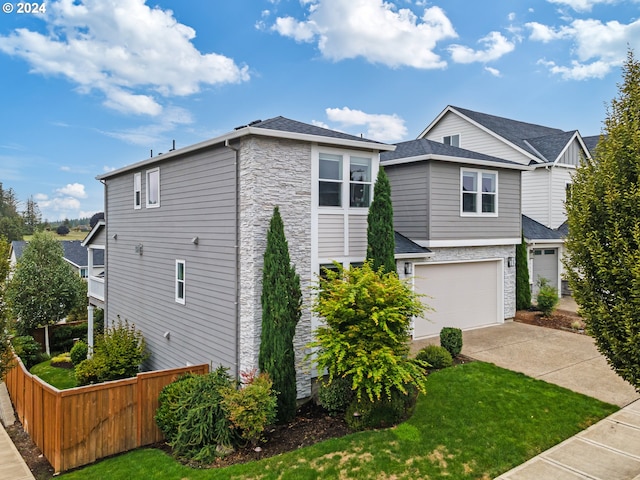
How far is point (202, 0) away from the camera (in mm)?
13922

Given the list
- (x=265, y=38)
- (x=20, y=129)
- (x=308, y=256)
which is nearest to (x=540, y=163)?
(x=265, y=38)

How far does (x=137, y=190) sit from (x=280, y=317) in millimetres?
8773

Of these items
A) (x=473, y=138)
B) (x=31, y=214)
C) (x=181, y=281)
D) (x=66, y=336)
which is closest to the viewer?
(x=181, y=281)

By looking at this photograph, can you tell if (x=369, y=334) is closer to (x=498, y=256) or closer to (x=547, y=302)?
(x=498, y=256)

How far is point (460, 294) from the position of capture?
14094 mm

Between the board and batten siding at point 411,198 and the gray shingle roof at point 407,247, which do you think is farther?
the board and batten siding at point 411,198

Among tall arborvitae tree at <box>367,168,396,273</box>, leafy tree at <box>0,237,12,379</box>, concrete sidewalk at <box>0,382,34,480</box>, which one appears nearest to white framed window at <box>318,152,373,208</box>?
tall arborvitae tree at <box>367,168,396,273</box>

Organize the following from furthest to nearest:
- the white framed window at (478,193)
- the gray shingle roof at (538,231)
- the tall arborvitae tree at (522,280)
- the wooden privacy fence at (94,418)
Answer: the gray shingle roof at (538,231), the tall arborvitae tree at (522,280), the white framed window at (478,193), the wooden privacy fence at (94,418)

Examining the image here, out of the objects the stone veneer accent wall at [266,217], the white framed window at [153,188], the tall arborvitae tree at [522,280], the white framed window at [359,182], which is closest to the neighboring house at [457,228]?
the tall arborvitae tree at [522,280]

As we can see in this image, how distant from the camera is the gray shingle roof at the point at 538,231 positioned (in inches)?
716

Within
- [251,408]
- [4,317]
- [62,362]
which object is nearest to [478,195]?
[251,408]

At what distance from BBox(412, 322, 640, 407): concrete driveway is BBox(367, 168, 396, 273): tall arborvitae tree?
369 cm

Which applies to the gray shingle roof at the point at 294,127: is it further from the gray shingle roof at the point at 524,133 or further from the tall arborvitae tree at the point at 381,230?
the gray shingle roof at the point at 524,133

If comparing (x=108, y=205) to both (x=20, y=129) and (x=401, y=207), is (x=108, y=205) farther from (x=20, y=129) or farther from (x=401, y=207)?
(x=20, y=129)
